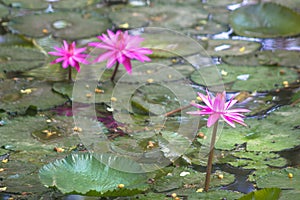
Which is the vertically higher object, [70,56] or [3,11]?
[70,56]

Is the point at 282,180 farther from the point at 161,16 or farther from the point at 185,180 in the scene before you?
the point at 161,16

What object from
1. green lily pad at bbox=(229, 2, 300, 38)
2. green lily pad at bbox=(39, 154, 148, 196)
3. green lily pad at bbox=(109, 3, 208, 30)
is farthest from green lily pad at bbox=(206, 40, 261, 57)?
green lily pad at bbox=(39, 154, 148, 196)

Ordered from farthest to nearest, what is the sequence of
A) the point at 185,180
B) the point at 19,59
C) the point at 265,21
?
the point at 265,21 < the point at 19,59 < the point at 185,180

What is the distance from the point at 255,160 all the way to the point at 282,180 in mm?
189

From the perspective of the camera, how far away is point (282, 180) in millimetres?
1874

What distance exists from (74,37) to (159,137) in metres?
1.25

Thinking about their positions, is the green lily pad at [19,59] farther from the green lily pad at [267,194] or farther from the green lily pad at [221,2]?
the green lily pad at [267,194]

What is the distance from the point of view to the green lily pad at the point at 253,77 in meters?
2.63

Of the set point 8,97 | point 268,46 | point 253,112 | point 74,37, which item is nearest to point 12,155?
point 8,97

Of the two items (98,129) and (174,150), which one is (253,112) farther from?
(98,129)

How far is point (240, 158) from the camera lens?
2.07 meters

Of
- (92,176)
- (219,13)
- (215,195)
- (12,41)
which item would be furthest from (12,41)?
(215,195)

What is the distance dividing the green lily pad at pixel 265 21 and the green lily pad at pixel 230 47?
14cm

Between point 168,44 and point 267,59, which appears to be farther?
point 168,44
